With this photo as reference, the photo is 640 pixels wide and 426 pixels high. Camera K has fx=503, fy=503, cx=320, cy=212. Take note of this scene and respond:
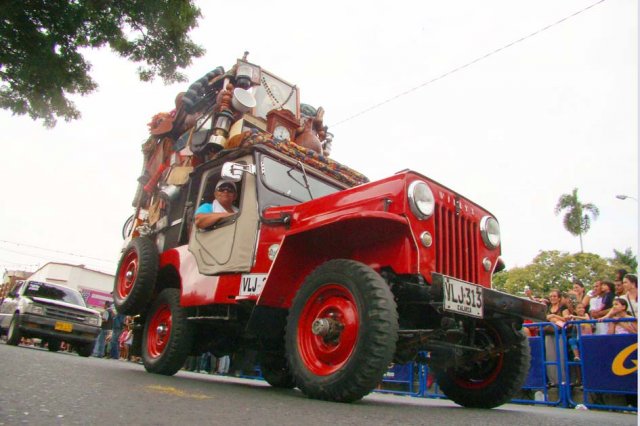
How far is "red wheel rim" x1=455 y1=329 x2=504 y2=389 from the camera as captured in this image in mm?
4328

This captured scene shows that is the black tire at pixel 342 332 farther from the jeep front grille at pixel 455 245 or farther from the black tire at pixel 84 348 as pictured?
the black tire at pixel 84 348

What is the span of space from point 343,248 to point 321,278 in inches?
23.0

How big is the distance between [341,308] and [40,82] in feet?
16.3

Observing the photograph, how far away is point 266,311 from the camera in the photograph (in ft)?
14.9

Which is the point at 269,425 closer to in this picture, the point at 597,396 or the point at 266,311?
the point at 266,311

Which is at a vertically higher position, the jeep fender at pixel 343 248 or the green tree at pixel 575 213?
the green tree at pixel 575 213

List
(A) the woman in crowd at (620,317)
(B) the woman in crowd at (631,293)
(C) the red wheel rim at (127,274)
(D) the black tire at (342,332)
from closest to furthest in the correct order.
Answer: (D) the black tire at (342,332) < (C) the red wheel rim at (127,274) < (A) the woman in crowd at (620,317) < (B) the woman in crowd at (631,293)

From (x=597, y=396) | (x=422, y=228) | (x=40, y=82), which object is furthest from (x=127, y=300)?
(x=597, y=396)

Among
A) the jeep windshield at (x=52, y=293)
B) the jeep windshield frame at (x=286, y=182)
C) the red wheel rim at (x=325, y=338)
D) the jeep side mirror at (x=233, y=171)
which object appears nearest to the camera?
the red wheel rim at (x=325, y=338)

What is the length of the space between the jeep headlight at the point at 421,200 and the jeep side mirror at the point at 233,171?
1.78 metres

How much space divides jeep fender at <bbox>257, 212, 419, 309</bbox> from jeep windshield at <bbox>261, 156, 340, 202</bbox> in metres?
1.05

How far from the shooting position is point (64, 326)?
1127 centimetres

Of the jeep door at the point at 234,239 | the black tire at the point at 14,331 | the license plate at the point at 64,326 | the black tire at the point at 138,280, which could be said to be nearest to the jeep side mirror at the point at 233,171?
the jeep door at the point at 234,239

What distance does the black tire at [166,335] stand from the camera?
5.25 metres
